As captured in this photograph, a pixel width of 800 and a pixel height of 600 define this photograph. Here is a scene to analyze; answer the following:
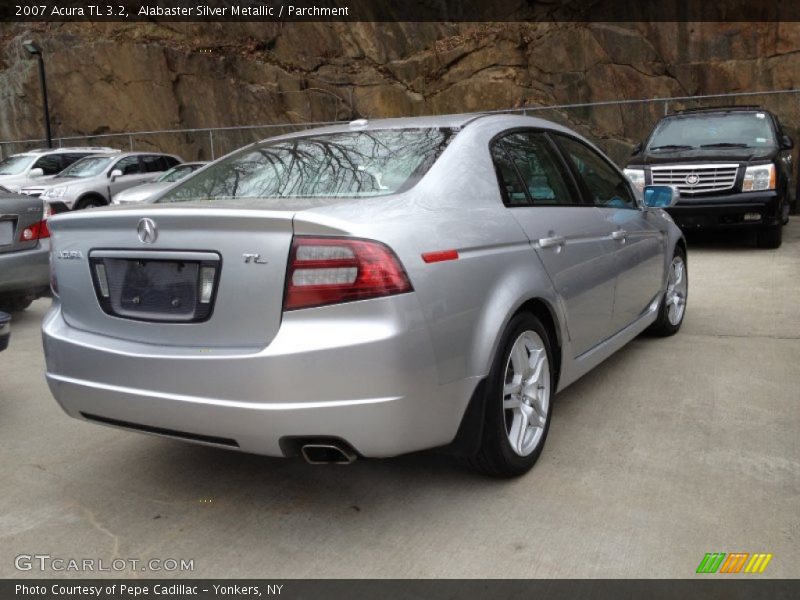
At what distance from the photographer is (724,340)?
562 cm

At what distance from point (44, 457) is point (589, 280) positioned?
9.37 feet

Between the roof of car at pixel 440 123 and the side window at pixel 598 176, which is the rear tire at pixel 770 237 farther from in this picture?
the roof of car at pixel 440 123

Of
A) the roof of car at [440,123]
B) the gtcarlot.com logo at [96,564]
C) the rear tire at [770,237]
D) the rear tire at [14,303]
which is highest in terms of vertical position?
the roof of car at [440,123]

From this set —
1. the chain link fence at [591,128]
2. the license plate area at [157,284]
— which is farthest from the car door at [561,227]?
the chain link fence at [591,128]

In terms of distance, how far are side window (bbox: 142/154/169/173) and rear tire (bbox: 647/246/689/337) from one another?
14.5m

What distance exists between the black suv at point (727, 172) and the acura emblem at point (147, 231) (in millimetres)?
7622

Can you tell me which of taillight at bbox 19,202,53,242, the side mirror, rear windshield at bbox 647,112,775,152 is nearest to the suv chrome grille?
rear windshield at bbox 647,112,775,152

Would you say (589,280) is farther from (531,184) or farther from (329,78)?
(329,78)

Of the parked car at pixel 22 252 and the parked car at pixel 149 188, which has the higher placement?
the parked car at pixel 22 252

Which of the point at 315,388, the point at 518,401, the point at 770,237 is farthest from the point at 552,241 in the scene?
the point at 770,237

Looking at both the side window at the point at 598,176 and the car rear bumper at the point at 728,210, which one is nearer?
the side window at the point at 598,176

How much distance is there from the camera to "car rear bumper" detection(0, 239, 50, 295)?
21.5 feet

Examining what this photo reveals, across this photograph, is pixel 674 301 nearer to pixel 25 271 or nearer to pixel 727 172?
pixel 727 172

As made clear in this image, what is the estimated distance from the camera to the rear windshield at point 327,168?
10.7ft
